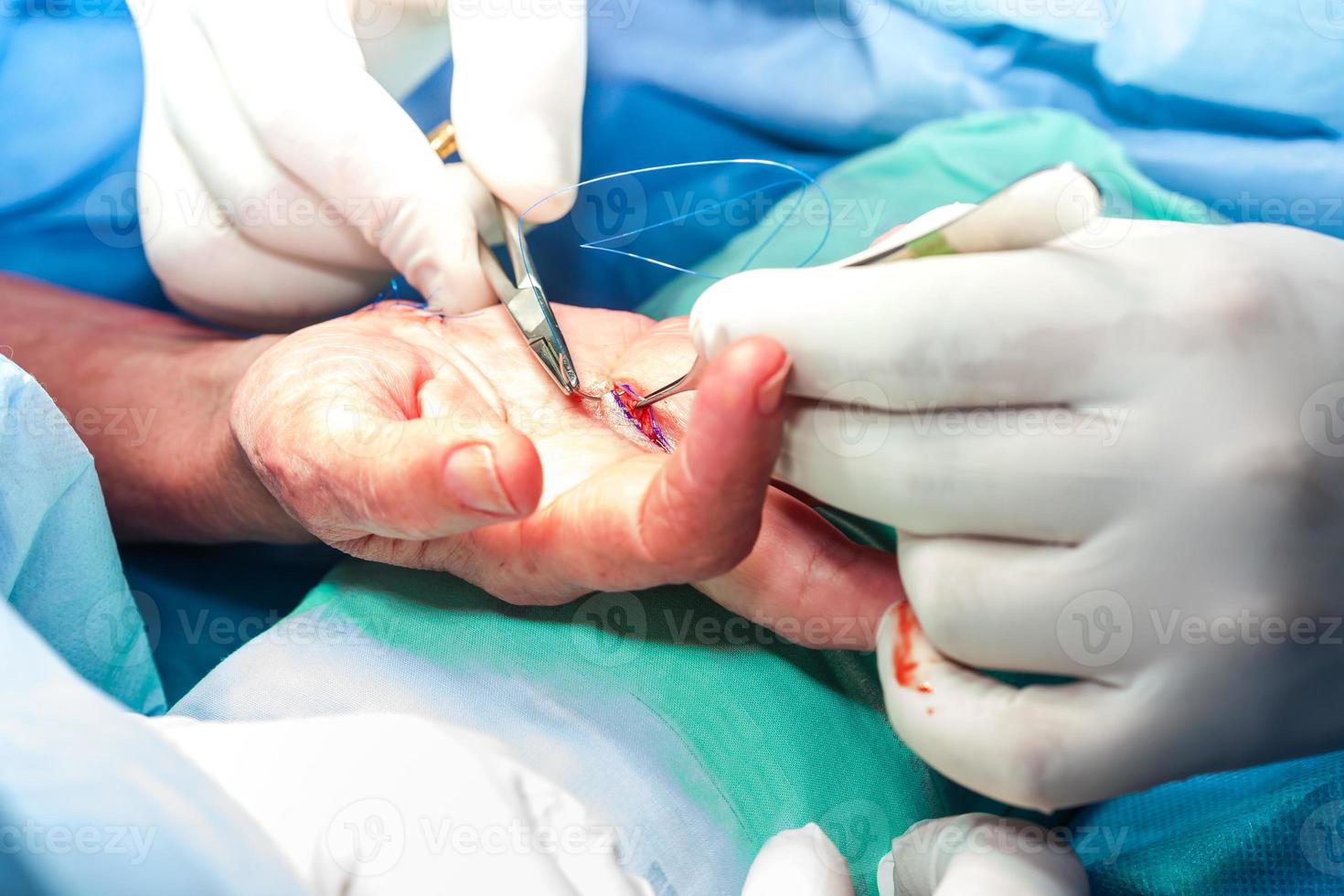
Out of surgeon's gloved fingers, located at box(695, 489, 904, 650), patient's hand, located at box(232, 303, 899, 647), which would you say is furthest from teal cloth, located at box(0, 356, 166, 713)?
surgeon's gloved fingers, located at box(695, 489, 904, 650)

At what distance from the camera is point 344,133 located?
1185 mm

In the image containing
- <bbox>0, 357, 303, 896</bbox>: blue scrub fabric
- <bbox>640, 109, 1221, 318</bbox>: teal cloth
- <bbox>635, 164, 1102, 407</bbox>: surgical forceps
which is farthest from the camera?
<bbox>640, 109, 1221, 318</bbox>: teal cloth

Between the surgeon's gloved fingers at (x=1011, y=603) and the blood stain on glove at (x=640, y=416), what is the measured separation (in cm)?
46

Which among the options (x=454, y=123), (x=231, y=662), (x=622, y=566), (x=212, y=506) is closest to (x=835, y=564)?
(x=622, y=566)

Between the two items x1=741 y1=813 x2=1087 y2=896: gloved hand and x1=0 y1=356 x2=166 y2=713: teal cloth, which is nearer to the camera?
x1=741 y1=813 x2=1087 y2=896: gloved hand

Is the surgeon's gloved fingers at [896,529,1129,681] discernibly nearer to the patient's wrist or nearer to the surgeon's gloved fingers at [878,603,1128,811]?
the surgeon's gloved fingers at [878,603,1128,811]

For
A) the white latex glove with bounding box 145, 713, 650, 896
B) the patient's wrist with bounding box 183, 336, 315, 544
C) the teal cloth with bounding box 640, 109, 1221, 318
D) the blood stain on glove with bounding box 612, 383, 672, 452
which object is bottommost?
the patient's wrist with bounding box 183, 336, 315, 544

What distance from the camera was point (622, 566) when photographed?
0.89m

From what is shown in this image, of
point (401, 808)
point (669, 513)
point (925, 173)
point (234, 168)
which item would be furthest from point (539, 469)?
point (925, 173)

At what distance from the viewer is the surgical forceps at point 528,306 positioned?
1.16m

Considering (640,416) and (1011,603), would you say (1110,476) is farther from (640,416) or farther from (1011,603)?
(640,416)

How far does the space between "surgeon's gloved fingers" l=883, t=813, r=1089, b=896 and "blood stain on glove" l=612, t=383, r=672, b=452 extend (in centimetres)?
51

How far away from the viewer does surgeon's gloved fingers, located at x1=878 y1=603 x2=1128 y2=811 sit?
719 mm

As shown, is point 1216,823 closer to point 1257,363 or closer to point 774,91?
point 1257,363
